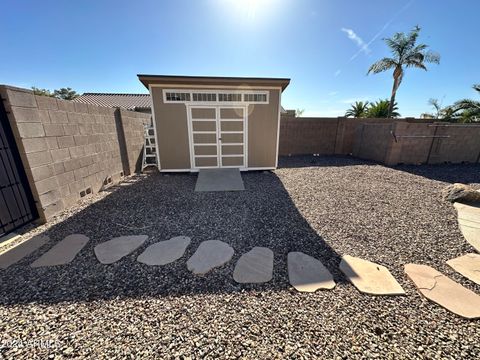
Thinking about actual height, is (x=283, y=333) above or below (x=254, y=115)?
below

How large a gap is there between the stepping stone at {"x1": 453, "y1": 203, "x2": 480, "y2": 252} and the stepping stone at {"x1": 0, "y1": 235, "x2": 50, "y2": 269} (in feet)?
20.2

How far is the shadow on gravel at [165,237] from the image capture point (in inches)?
78.7

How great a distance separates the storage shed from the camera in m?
5.86

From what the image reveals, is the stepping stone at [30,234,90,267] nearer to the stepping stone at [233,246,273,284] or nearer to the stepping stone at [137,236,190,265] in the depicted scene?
the stepping stone at [137,236,190,265]

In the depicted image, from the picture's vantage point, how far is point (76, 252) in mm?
2596

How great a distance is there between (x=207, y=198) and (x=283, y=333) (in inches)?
130

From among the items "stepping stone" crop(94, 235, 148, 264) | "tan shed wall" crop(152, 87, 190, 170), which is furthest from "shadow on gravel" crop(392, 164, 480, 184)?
"stepping stone" crop(94, 235, 148, 264)

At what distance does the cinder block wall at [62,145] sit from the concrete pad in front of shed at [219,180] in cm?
255

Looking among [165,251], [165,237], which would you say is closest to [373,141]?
[165,237]

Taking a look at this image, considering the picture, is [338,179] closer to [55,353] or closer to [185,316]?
[185,316]

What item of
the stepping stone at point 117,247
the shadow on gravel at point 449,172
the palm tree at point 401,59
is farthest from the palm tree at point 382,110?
the stepping stone at point 117,247

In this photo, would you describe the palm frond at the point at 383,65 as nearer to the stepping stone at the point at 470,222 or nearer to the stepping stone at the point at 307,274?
the stepping stone at the point at 470,222

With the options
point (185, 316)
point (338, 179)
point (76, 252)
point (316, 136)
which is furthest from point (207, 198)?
point (316, 136)

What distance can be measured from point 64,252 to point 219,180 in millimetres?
3757
